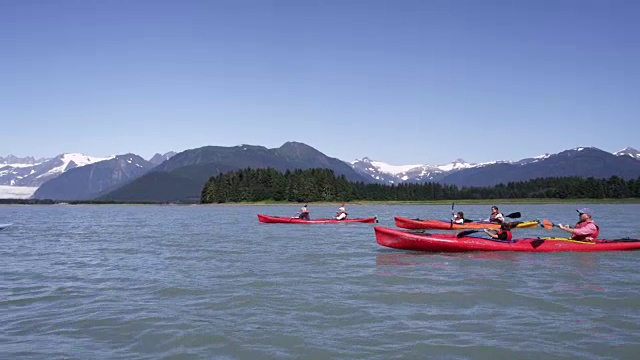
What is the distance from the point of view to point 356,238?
36.6 metres

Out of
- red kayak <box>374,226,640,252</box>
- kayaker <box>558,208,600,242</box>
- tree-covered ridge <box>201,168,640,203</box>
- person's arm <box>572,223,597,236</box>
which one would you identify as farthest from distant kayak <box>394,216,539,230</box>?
tree-covered ridge <box>201,168,640,203</box>

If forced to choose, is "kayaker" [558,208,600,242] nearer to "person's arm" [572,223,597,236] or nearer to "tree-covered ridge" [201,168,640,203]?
"person's arm" [572,223,597,236]

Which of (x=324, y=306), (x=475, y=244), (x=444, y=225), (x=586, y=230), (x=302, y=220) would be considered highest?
(x=586, y=230)

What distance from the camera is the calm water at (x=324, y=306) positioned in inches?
424

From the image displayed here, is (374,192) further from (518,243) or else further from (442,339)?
(442,339)

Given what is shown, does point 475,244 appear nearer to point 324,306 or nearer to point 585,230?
point 585,230

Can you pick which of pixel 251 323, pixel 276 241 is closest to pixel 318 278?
pixel 251 323

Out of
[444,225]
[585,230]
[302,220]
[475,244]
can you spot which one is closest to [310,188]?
[302,220]

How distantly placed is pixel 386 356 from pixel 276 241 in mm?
25064

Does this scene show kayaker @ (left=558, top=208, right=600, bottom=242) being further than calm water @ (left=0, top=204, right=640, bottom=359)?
Yes

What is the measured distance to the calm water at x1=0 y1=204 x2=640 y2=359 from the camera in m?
10.8

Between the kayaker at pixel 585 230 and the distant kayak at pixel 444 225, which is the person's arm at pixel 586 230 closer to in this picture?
the kayaker at pixel 585 230

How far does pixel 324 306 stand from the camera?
1430 centimetres

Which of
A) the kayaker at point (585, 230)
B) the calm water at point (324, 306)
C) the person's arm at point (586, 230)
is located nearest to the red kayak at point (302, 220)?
the calm water at point (324, 306)
